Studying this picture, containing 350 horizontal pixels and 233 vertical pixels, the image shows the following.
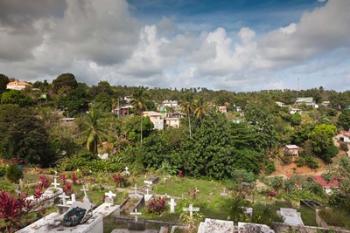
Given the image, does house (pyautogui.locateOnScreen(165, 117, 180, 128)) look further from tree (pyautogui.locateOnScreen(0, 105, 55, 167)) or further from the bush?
the bush

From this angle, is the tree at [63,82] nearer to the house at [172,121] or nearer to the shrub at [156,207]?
the house at [172,121]

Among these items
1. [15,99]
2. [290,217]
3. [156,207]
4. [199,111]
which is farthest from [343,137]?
[15,99]

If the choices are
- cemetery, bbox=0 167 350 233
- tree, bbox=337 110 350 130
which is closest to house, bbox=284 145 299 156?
tree, bbox=337 110 350 130

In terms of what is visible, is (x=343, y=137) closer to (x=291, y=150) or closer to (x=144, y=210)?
(x=291, y=150)

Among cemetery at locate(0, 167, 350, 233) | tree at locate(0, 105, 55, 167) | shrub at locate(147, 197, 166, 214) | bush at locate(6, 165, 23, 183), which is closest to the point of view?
cemetery at locate(0, 167, 350, 233)

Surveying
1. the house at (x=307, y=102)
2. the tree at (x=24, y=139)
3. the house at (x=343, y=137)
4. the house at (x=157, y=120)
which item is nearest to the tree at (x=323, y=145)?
the house at (x=343, y=137)

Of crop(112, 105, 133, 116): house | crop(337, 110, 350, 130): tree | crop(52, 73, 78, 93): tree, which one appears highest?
crop(52, 73, 78, 93): tree
